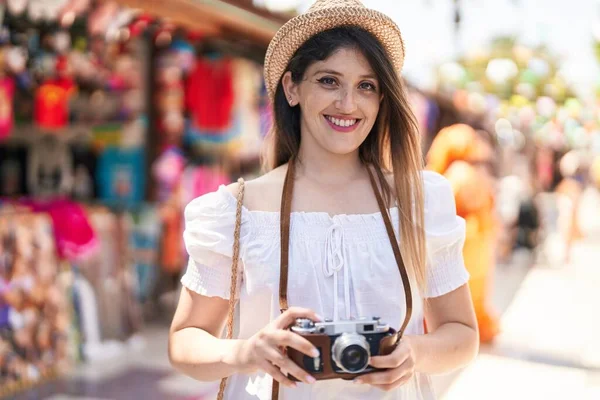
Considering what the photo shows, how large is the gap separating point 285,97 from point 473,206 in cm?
412

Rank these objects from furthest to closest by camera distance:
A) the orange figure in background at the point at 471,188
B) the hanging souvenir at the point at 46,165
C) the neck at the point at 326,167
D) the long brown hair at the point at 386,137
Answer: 1. the hanging souvenir at the point at 46,165
2. the orange figure in background at the point at 471,188
3. the neck at the point at 326,167
4. the long brown hair at the point at 386,137

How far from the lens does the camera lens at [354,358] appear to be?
4.14 feet

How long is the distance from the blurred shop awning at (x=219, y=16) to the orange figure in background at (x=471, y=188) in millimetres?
1696

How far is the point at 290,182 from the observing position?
168 cm

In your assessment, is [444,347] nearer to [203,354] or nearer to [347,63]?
[203,354]

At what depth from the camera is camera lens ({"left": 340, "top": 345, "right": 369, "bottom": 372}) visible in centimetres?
126

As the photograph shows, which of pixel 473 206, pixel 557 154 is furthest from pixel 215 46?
pixel 557 154

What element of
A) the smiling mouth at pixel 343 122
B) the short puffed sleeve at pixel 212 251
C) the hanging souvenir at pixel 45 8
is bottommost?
the short puffed sleeve at pixel 212 251

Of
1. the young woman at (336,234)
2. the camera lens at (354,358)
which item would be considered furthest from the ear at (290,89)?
the camera lens at (354,358)

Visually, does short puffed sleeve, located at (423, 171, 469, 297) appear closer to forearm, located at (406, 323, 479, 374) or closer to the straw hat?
forearm, located at (406, 323, 479, 374)

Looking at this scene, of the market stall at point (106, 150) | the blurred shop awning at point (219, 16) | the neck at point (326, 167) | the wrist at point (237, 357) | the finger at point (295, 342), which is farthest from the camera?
the market stall at point (106, 150)

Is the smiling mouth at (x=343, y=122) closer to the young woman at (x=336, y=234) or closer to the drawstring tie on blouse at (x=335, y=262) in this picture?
the young woman at (x=336, y=234)

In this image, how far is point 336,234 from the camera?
5.23 feet

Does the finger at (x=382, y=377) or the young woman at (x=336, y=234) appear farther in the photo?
the young woman at (x=336, y=234)
